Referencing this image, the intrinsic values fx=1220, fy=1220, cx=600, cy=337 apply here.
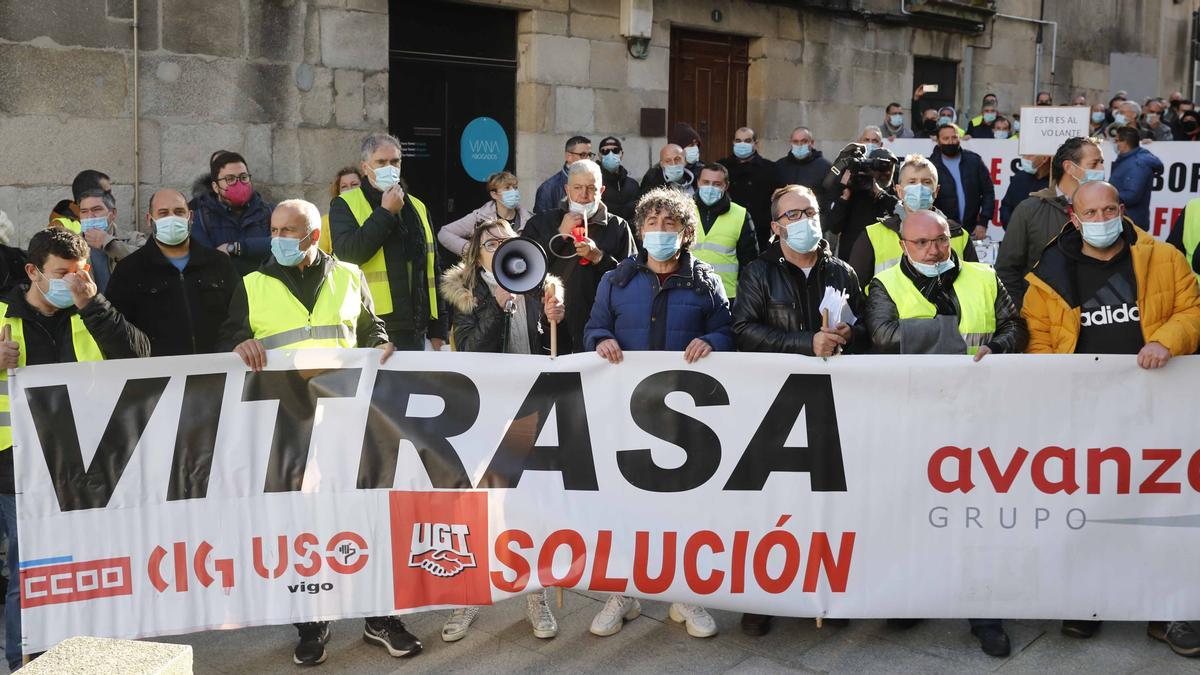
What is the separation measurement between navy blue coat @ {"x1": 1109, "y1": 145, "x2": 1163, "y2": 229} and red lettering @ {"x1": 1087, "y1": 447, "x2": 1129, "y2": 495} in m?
5.24

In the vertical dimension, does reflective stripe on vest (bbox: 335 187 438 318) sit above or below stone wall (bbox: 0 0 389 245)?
below

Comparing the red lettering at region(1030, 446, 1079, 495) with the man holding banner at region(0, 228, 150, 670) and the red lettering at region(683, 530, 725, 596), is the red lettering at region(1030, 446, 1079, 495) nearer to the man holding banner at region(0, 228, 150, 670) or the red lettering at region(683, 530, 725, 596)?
the red lettering at region(683, 530, 725, 596)

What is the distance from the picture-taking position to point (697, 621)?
500 cm

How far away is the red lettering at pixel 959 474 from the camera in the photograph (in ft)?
15.7

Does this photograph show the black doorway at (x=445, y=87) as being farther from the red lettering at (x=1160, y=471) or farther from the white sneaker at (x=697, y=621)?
the red lettering at (x=1160, y=471)

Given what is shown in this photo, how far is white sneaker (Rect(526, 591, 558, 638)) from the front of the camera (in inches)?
197

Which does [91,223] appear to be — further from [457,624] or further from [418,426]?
[457,624]

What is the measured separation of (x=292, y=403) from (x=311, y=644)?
95 cm

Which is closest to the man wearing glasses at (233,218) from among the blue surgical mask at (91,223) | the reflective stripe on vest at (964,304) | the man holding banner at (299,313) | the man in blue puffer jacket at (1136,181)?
the blue surgical mask at (91,223)

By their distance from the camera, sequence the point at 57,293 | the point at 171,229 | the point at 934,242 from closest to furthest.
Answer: the point at 57,293 → the point at 934,242 → the point at 171,229

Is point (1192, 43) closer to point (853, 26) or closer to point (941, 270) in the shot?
point (853, 26)

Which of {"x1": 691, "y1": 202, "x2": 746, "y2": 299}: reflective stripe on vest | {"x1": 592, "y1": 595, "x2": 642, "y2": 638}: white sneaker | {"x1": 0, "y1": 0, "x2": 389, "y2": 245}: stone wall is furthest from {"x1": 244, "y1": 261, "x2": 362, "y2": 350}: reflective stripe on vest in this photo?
{"x1": 0, "y1": 0, "x2": 389, "y2": 245}: stone wall

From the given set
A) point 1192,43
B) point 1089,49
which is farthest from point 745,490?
point 1192,43

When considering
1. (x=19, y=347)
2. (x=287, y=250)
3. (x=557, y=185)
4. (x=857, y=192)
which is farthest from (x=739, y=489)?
(x=557, y=185)
